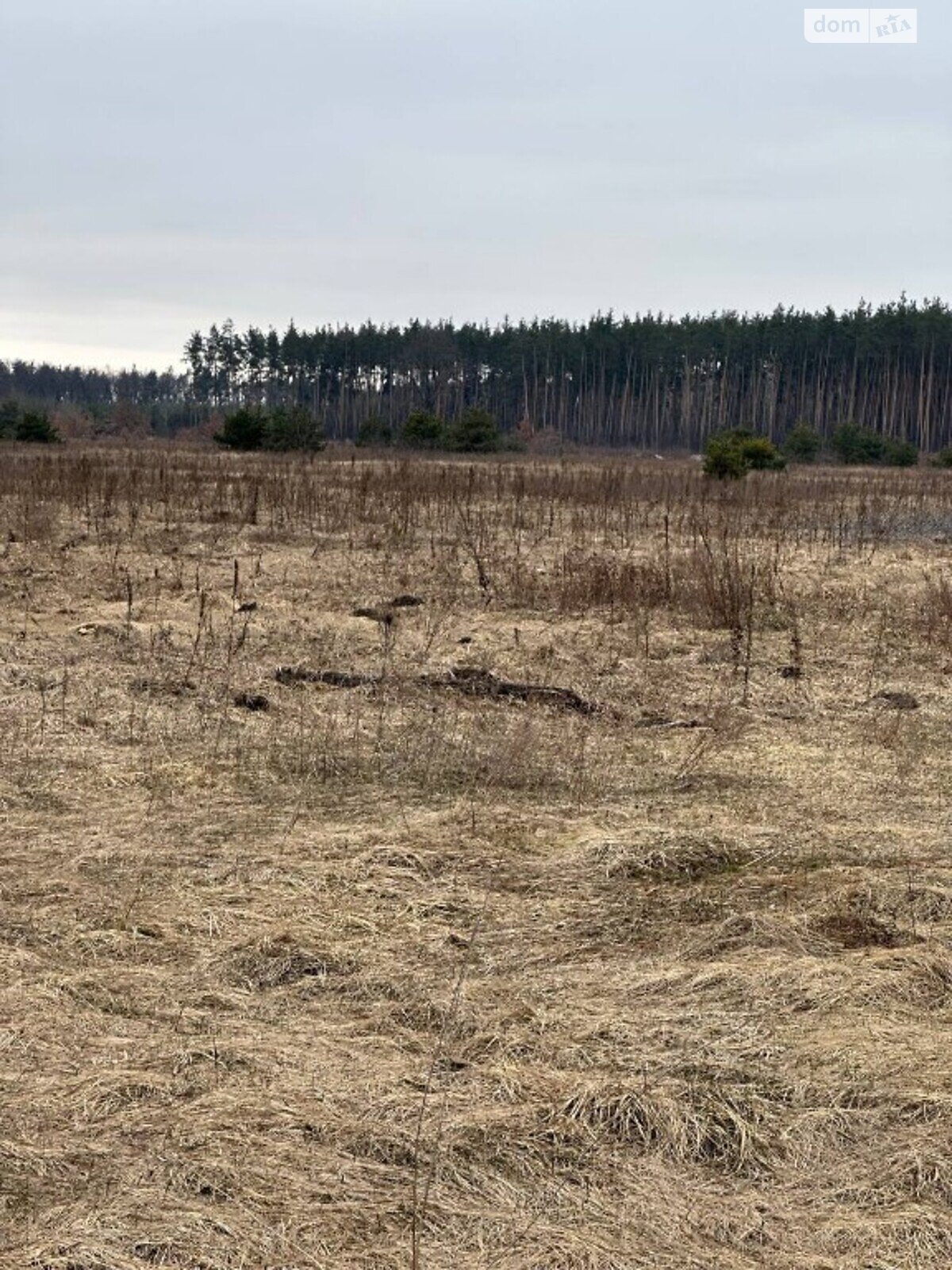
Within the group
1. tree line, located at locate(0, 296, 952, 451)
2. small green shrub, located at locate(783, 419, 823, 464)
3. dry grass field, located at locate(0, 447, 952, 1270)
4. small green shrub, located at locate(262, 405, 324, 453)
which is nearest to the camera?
dry grass field, located at locate(0, 447, 952, 1270)

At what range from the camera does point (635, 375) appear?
81.8 metres

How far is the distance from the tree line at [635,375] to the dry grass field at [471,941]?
63823 mm

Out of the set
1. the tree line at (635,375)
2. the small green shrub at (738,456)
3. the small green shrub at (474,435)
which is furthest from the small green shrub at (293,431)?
the tree line at (635,375)

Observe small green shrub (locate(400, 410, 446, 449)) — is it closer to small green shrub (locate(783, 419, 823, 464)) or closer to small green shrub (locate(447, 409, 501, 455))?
small green shrub (locate(447, 409, 501, 455))

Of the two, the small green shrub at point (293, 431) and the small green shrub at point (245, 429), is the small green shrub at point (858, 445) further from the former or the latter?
the small green shrub at point (245, 429)

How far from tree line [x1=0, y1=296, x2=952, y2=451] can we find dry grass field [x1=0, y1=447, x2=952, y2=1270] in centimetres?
6382

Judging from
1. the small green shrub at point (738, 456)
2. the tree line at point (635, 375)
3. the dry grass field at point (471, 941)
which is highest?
the tree line at point (635, 375)

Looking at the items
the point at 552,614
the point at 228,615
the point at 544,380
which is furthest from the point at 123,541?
the point at 544,380

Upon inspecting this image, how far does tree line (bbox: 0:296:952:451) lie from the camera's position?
238 feet

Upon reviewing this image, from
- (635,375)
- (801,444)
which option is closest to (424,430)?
(801,444)

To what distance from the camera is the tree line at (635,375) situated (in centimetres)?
7250

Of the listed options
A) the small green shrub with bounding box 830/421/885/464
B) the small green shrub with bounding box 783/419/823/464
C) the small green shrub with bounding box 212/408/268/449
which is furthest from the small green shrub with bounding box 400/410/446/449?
the small green shrub with bounding box 830/421/885/464

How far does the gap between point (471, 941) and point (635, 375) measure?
7969 centimetres

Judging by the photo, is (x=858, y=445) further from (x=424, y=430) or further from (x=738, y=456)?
(x=738, y=456)
